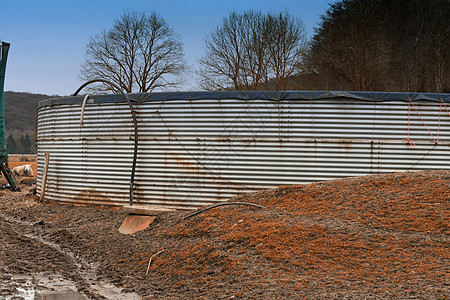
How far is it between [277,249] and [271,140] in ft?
18.3

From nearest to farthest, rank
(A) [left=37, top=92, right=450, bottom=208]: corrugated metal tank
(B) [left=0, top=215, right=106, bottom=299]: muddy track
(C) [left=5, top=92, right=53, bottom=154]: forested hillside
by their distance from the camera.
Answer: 1. (B) [left=0, top=215, right=106, bottom=299]: muddy track
2. (A) [left=37, top=92, right=450, bottom=208]: corrugated metal tank
3. (C) [left=5, top=92, right=53, bottom=154]: forested hillside

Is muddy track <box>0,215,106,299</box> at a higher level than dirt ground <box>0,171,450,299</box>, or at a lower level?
lower

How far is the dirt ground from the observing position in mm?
7020

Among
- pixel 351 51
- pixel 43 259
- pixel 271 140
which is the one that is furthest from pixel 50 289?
pixel 351 51

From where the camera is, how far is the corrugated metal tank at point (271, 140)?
13.3 metres

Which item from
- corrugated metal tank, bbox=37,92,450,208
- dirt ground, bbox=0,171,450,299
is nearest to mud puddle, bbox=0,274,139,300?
dirt ground, bbox=0,171,450,299

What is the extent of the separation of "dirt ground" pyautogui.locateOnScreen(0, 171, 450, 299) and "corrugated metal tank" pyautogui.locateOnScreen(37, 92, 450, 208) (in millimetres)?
1773

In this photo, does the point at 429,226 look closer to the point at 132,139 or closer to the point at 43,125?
the point at 132,139

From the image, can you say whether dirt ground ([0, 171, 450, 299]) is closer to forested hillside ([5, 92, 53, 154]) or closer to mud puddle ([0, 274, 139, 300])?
mud puddle ([0, 274, 139, 300])

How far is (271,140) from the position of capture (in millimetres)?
13438

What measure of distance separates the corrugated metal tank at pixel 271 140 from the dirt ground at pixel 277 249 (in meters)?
1.77

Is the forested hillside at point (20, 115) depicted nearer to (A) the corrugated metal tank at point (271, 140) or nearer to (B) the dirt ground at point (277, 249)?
(A) the corrugated metal tank at point (271, 140)

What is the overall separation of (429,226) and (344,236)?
163 centimetres

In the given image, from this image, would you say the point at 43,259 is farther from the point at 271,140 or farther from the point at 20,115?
the point at 20,115
